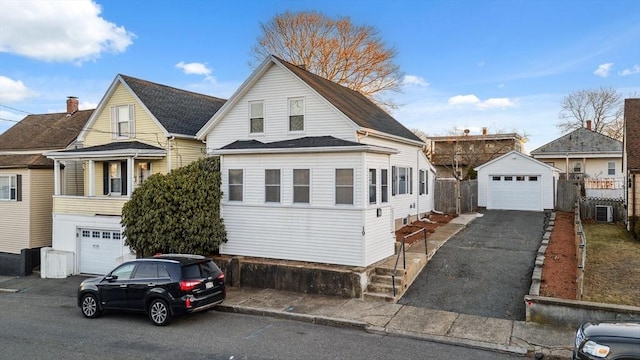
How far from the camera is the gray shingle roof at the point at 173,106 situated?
21.6 m

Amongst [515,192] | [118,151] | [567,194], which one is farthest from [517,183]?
[118,151]

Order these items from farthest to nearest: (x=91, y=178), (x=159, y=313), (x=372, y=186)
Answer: (x=91, y=178), (x=372, y=186), (x=159, y=313)

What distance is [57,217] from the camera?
2177 centimetres

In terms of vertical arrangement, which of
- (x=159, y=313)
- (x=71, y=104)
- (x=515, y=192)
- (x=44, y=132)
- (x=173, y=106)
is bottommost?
(x=159, y=313)

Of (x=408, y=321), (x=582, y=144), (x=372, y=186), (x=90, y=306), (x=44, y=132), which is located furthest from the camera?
(x=582, y=144)

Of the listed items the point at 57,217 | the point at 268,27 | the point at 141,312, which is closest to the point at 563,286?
the point at 141,312

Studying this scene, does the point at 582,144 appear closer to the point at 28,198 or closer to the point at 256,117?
the point at 256,117

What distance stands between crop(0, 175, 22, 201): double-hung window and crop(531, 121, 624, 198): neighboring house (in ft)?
121

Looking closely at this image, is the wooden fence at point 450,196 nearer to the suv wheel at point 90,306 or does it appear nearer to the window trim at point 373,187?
the window trim at point 373,187

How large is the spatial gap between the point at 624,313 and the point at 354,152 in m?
8.28

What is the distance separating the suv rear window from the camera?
485 inches

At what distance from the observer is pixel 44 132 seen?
2652 centimetres

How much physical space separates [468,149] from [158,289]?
39.1m

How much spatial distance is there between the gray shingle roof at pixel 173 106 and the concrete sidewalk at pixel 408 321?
383 inches
